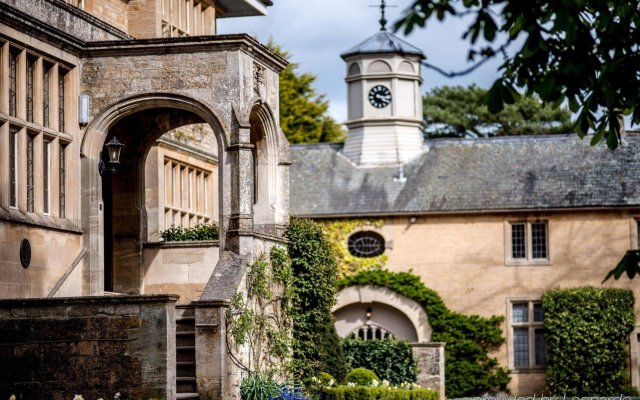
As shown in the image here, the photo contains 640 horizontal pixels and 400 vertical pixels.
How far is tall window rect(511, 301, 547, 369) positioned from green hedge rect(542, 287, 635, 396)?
0.76 m

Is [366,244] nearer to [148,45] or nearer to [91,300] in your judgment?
[148,45]

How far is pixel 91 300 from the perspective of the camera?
1559cm

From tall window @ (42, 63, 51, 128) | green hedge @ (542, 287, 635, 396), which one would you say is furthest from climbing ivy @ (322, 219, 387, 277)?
tall window @ (42, 63, 51, 128)

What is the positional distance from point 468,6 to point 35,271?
10.4 metres

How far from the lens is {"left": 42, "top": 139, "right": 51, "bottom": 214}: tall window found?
19056 millimetres

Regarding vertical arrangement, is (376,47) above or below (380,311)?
above

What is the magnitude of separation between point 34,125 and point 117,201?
Result: 150 inches

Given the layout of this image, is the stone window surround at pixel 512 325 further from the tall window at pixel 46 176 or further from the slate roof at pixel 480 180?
the tall window at pixel 46 176

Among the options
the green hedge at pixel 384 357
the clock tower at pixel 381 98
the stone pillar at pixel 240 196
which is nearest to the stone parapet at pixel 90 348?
the stone pillar at pixel 240 196

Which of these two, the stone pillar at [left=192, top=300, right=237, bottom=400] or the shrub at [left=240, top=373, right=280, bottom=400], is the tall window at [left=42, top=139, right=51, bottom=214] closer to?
the stone pillar at [left=192, top=300, right=237, bottom=400]

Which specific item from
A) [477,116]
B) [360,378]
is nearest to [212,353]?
[360,378]

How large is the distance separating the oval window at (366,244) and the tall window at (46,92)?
20.4 metres

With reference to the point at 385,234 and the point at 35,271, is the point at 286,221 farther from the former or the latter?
the point at 385,234

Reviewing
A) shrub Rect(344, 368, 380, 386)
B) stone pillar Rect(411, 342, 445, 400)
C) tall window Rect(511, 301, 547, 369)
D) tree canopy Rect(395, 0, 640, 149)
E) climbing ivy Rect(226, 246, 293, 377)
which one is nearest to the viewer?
tree canopy Rect(395, 0, 640, 149)
